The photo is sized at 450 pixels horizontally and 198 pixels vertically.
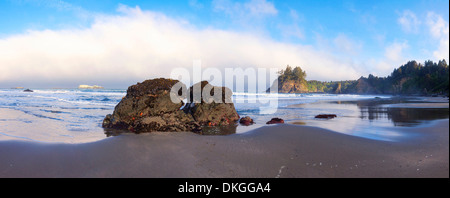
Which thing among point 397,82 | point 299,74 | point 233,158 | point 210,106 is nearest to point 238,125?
point 210,106

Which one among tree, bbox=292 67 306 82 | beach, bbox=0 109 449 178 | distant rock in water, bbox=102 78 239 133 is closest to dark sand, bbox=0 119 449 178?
beach, bbox=0 109 449 178

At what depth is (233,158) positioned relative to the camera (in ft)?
15.0

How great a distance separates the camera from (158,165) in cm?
411

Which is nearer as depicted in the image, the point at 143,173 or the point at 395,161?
the point at 143,173

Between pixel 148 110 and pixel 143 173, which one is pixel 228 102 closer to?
pixel 148 110

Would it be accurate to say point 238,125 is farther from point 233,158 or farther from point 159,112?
point 233,158

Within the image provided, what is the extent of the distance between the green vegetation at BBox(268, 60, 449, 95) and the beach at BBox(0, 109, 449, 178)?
66.8 inches

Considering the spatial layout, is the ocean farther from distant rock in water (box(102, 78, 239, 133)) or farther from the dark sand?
the dark sand

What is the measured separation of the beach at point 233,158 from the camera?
3756 mm

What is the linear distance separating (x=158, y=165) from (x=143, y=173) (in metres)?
0.39

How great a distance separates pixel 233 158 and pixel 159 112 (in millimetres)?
5290

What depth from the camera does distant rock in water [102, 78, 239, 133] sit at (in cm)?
816
